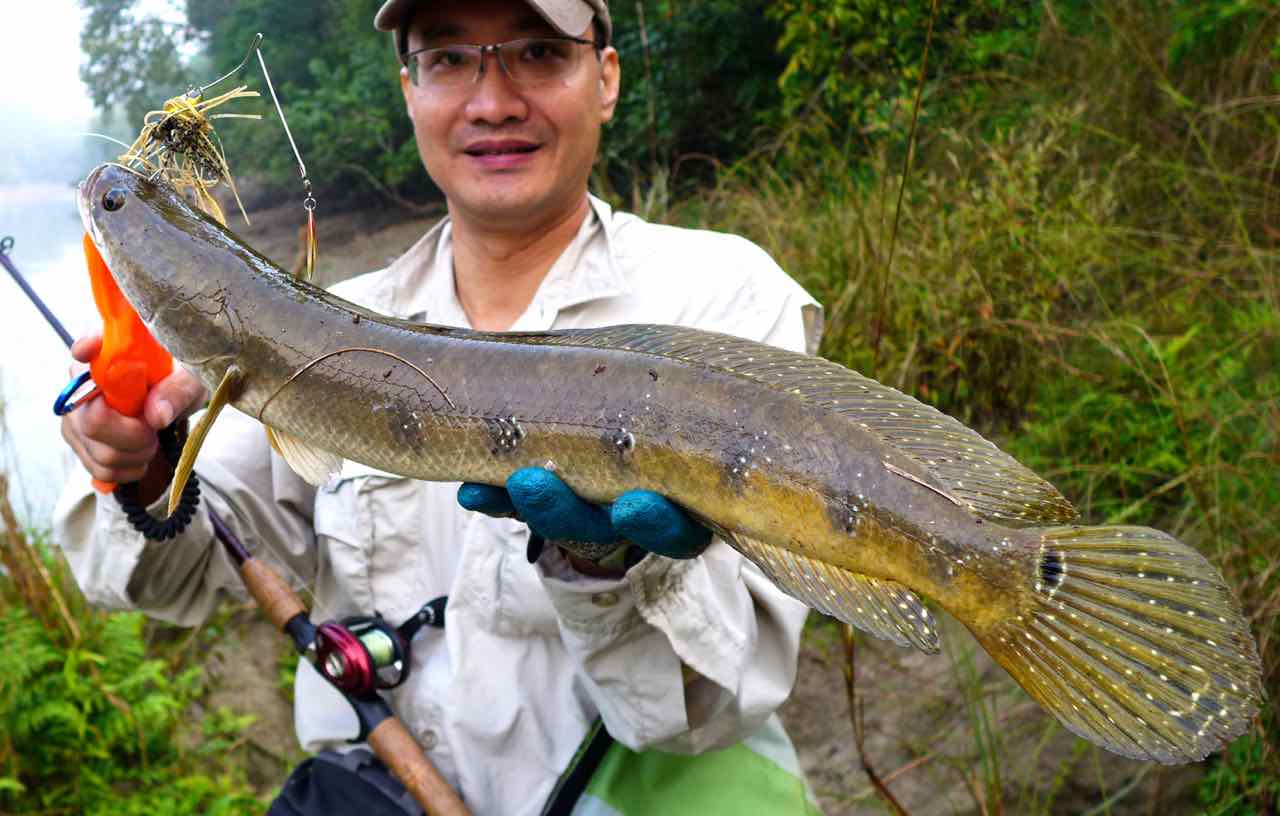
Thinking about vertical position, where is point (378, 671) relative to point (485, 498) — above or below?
below

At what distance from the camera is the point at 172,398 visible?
194 centimetres

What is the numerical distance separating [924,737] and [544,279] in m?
2.05

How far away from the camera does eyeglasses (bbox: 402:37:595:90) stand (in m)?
2.51

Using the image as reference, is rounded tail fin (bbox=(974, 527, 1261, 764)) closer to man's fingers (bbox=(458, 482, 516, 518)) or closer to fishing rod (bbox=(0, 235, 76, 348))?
man's fingers (bbox=(458, 482, 516, 518))

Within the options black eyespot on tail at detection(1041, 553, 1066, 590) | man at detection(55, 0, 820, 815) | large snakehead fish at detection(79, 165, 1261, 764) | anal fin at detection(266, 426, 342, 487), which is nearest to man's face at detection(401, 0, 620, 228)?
man at detection(55, 0, 820, 815)

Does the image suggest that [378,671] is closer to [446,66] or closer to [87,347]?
[87,347]

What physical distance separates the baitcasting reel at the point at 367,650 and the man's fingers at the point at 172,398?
663 mm

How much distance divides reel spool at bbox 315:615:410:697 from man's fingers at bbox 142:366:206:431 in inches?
26.0

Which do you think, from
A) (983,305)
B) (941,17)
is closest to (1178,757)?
(983,305)

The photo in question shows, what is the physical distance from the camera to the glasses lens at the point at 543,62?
2.51 m

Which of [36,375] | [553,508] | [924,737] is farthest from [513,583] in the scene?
[36,375]

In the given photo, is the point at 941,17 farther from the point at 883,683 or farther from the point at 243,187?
the point at 243,187

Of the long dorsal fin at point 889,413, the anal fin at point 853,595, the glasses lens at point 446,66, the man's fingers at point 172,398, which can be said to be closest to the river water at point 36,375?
the glasses lens at point 446,66

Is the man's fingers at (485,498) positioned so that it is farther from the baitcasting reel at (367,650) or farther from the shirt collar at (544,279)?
the shirt collar at (544,279)
